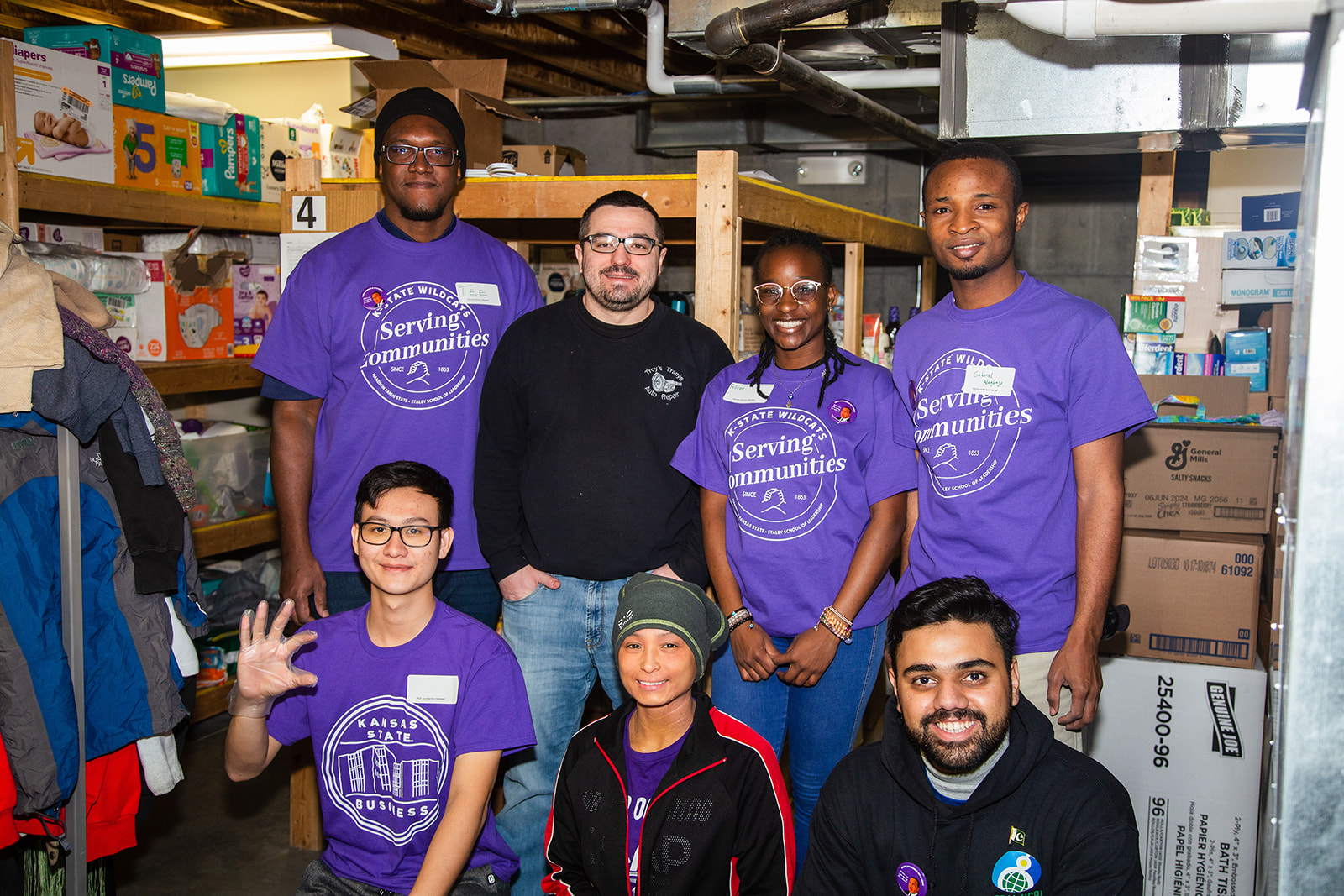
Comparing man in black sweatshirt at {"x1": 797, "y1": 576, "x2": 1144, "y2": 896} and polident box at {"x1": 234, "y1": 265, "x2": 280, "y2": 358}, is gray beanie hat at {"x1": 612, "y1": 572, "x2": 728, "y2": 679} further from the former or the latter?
polident box at {"x1": 234, "y1": 265, "x2": 280, "y2": 358}

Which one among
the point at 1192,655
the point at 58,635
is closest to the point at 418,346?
the point at 58,635

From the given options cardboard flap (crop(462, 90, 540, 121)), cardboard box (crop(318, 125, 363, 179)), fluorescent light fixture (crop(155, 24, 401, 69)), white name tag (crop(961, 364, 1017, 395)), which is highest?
fluorescent light fixture (crop(155, 24, 401, 69))

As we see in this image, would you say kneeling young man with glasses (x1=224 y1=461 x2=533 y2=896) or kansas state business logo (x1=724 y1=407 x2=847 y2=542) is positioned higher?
kansas state business logo (x1=724 y1=407 x2=847 y2=542)

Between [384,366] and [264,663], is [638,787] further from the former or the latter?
[384,366]

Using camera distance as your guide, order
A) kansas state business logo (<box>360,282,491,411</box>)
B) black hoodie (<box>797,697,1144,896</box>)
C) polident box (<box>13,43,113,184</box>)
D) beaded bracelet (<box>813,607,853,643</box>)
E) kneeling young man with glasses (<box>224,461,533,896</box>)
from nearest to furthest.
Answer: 1. black hoodie (<box>797,697,1144,896</box>)
2. kneeling young man with glasses (<box>224,461,533,896</box>)
3. beaded bracelet (<box>813,607,853,643</box>)
4. kansas state business logo (<box>360,282,491,411</box>)
5. polident box (<box>13,43,113,184</box>)

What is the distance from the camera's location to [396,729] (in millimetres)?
2012

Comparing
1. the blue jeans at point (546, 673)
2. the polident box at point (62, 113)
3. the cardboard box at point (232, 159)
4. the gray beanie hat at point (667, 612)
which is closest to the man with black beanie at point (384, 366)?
the blue jeans at point (546, 673)

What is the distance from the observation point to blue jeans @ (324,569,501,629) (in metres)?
2.49

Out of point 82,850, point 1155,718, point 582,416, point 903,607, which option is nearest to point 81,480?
point 82,850

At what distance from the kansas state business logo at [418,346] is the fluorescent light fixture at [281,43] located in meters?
2.49

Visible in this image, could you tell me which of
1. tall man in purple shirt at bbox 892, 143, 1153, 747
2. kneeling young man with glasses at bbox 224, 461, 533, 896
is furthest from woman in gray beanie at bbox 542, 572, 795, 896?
tall man in purple shirt at bbox 892, 143, 1153, 747

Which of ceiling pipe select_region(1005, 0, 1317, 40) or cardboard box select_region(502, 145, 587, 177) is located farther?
cardboard box select_region(502, 145, 587, 177)

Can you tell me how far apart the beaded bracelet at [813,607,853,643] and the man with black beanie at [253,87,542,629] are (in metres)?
0.87

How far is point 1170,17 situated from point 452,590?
199 cm
